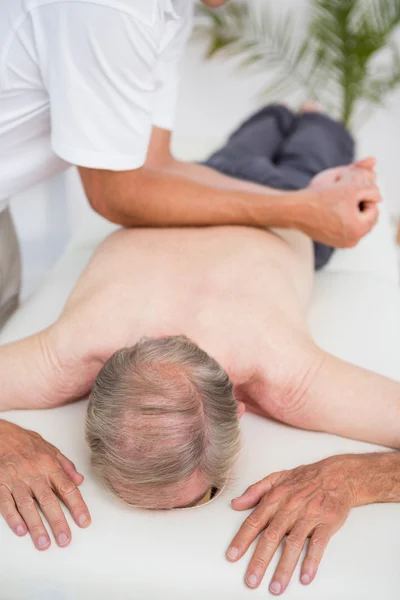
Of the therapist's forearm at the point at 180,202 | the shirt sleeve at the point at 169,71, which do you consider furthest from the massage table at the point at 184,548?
the shirt sleeve at the point at 169,71

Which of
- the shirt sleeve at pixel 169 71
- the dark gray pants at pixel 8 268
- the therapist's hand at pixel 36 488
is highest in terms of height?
the shirt sleeve at pixel 169 71

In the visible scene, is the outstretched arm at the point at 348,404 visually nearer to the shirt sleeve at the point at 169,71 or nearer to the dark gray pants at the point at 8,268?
the shirt sleeve at the point at 169,71

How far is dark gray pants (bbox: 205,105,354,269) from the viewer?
2.11 metres

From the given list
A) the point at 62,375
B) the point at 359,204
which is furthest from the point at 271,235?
the point at 62,375

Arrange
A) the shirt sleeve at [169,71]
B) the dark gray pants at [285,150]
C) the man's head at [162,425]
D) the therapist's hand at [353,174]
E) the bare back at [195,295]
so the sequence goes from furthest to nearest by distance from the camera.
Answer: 1. the dark gray pants at [285,150]
2. the shirt sleeve at [169,71]
3. the therapist's hand at [353,174]
4. the bare back at [195,295]
5. the man's head at [162,425]

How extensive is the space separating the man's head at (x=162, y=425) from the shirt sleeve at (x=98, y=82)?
0.46m

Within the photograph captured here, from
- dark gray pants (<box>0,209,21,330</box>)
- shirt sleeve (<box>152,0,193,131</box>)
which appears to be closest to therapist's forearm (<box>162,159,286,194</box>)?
shirt sleeve (<box>152,0,193,131</box>)

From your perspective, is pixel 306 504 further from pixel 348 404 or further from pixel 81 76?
pixel 81 76

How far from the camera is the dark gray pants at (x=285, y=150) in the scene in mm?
2113

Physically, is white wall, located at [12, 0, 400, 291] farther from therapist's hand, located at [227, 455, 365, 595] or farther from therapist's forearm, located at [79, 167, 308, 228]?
therapist's hand, located at [227, 455, 365, 595]

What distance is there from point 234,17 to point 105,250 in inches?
91.7

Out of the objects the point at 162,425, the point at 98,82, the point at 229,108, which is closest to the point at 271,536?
the point at 162,425

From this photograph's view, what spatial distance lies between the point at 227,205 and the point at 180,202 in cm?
12

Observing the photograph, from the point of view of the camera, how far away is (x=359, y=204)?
1671 millimetres
